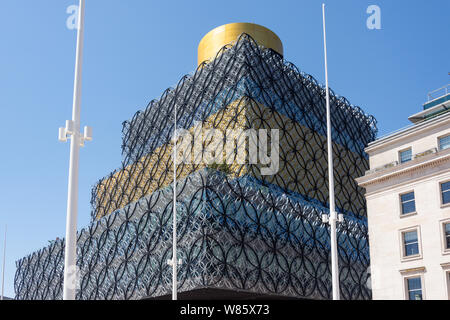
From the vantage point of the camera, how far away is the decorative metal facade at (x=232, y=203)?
68.8 metres

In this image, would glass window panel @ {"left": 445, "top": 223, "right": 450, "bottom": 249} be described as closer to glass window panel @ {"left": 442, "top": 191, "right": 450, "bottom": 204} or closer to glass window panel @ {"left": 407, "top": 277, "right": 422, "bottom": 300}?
glass window panel @ {"left": 442, "top": 191, "right": 450, "bottom": 204}

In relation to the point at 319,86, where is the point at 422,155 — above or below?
below

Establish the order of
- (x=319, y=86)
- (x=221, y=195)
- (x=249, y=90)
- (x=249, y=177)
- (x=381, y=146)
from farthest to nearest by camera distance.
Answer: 1. (x=319, y=86)
2. (x=249, y=90)
3. (x=249, y=177)
4. (x=221, y=195)
5. (x=381, y=146)

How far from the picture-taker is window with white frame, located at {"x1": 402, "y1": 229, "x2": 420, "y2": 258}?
1762 inches

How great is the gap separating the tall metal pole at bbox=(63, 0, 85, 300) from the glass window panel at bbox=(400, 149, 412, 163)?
33602 mm

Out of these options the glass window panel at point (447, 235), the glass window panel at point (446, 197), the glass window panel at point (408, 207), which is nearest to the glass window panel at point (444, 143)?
the glass window panel at point (446, 197)

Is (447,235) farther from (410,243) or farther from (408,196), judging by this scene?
(408,196)

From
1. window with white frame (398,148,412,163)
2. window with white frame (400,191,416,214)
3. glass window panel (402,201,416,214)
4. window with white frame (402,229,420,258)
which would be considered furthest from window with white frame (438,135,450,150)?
window with white frame (402,229,420,258)

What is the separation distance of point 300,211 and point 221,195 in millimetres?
12680

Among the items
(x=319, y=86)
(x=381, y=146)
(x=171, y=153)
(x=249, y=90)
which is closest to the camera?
(x=381, y=146)
